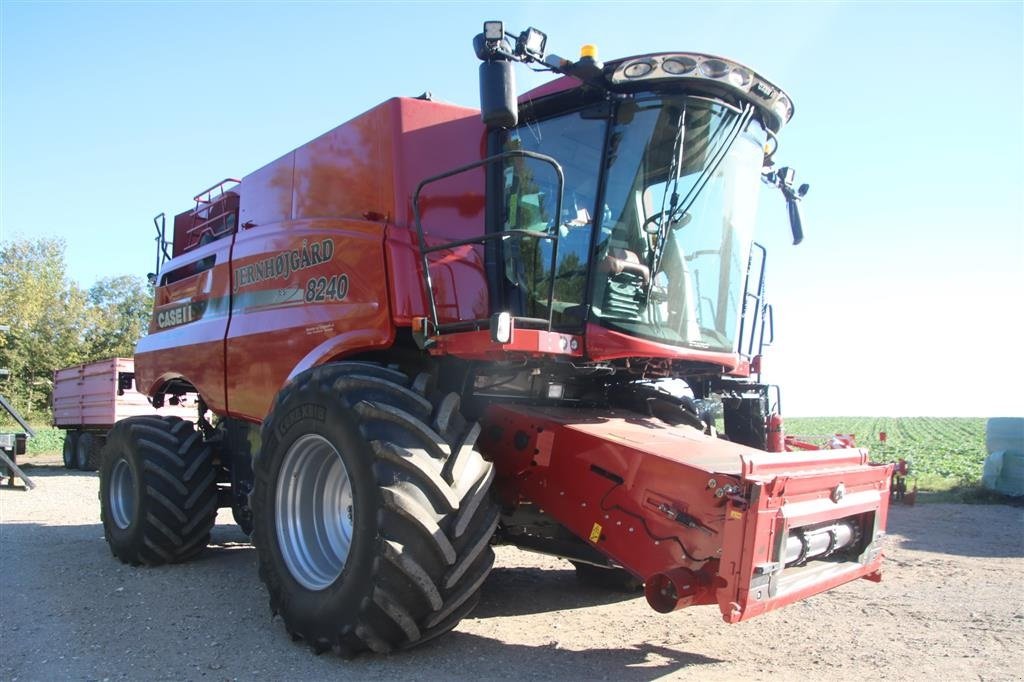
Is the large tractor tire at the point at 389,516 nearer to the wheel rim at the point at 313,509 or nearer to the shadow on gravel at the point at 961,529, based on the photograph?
the wheel rim at the point at 313,509

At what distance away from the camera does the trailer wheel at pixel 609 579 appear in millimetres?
5551

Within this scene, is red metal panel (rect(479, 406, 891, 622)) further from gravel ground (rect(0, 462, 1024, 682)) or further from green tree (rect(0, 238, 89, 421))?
green tree (rect(0, 238, 89, 421))

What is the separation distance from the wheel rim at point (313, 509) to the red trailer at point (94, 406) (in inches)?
517

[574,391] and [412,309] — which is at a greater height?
[412,309]

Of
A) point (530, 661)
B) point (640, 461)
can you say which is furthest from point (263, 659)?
point (640, 461)

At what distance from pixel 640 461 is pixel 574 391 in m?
1.36

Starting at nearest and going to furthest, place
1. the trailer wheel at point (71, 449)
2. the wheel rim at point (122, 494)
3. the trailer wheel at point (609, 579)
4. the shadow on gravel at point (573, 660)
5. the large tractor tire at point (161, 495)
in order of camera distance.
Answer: the shadow on gravel at point (573, 660) → the trailer wheel at point (609, 579) → the large tractor tire at point (161, 495) → the wheel rim at point (122, 494) → the trailer wheel at point (71, 449)

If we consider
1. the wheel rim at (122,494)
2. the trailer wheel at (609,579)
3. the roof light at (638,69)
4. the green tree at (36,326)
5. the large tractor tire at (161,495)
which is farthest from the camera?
the green tree at (36,326)

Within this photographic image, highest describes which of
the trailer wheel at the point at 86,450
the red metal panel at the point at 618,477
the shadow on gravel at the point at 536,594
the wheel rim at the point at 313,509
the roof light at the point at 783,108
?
the roof light at the point at 783,108

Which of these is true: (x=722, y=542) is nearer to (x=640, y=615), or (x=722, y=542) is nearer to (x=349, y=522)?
(x=640, y=615)

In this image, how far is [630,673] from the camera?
→ 3838 mm

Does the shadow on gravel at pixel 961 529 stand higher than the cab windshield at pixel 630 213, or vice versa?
the cab windshield at pixel 630 213

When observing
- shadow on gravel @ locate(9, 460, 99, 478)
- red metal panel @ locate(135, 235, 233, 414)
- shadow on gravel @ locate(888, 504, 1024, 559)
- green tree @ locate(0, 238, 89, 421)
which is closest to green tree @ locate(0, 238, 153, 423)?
green tree @ locate(0, 238, 89, 421)

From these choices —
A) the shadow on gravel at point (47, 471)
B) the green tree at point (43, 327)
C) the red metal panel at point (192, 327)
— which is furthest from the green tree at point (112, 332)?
the red metal panel at point (192, 327)
